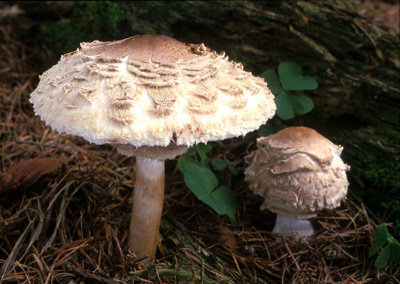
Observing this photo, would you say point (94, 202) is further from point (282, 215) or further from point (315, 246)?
point (315, 246)

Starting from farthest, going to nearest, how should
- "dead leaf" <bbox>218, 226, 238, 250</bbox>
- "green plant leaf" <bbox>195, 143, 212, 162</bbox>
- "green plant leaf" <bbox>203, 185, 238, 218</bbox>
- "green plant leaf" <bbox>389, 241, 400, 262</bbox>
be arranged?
"green plant leaf" <bbox>195, 143, 212, 162</bbox>
"dead leaf" <bbox>218, 226, 238, 250</bbox>
"green plant leaf" <bbox>203, 185, 238, 218</bbox>
"green plant leaf" <bbox>389, 241, 400, 262</bbox>

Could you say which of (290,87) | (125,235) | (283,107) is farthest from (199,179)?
(290,87)

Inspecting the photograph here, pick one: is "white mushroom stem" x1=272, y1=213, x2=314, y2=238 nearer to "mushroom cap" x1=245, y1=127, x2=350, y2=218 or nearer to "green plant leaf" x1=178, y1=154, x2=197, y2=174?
"mushroom cap" x1=245, y1=127, x2=350, y2=218

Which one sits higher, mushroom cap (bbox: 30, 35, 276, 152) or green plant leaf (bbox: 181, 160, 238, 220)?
mushroom cap (bbox: 30, 35, 276, 152)

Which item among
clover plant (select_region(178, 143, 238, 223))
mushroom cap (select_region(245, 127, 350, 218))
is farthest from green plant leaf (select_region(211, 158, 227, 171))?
mushroom cap (select_region(245, 127, 350, 218))

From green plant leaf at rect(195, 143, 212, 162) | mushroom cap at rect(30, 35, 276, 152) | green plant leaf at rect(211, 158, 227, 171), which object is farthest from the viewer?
green plant leaf at rect(211, 158, 227, 171)

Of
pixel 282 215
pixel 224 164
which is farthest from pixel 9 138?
pixel 282 215

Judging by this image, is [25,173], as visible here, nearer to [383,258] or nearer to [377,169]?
[383,258]
